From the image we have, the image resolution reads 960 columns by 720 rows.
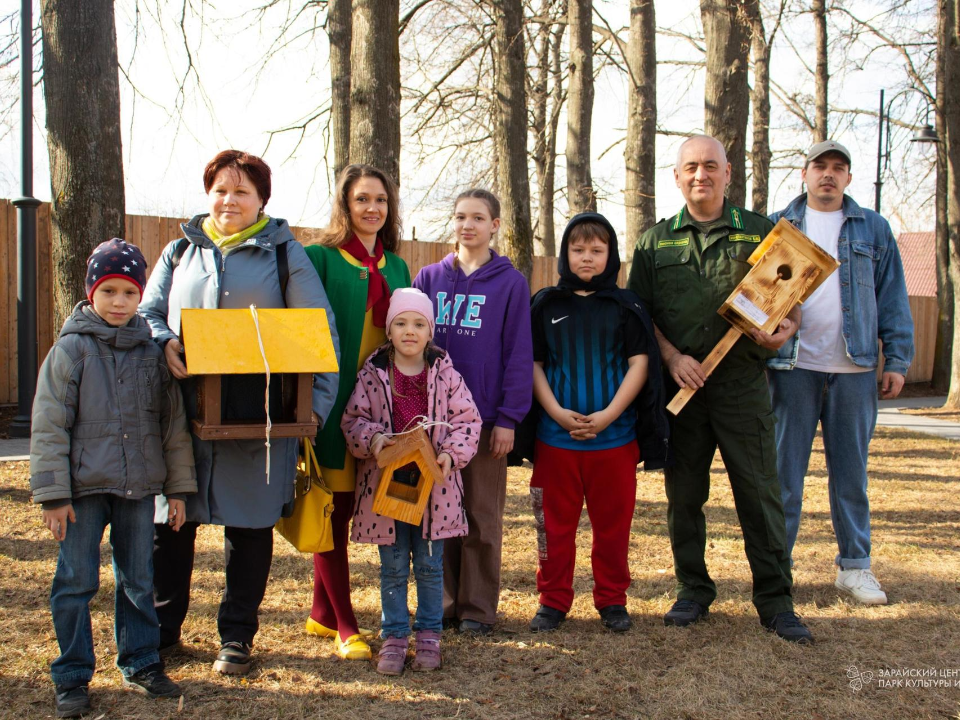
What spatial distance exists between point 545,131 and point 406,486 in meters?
16.5

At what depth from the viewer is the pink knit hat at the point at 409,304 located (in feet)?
12.0

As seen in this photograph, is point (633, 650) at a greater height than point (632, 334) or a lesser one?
lesser

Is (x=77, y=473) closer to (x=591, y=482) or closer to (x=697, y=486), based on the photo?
(x=591, y=482)

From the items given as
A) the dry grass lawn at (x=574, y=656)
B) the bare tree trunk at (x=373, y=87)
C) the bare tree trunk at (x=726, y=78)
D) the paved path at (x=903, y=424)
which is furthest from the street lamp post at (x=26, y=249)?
the bare tree trunk at (x=726, y=78)

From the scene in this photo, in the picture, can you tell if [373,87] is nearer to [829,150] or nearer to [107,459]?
[829,150]

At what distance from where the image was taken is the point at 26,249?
902 cm

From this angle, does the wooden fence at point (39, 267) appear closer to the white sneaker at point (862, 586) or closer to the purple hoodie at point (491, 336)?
the purple hoodie at point (491, 336)

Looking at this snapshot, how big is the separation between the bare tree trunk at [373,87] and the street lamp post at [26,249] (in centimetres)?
488

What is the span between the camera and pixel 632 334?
4133 mm

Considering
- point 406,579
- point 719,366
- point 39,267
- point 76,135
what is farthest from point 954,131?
point 39,267

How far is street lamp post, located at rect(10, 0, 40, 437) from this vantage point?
884cm

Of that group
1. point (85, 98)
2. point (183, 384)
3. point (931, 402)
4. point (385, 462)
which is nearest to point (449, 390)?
point (385, 462)

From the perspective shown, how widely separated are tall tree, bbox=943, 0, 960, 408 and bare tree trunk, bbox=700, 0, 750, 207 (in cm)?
665

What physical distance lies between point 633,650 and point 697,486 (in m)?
0.90
